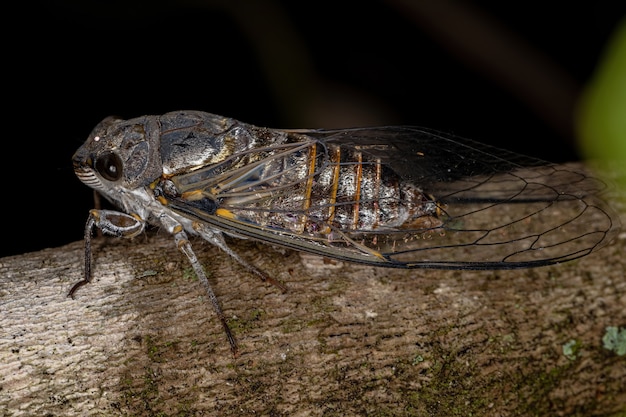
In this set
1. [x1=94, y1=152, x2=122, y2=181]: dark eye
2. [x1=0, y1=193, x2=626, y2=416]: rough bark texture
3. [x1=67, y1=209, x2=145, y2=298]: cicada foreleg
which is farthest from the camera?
[x1=94, y1=152, x2=122, y2=181]: dark eye

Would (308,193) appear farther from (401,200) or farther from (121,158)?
(121,158)

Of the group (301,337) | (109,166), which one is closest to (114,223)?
(109,166)

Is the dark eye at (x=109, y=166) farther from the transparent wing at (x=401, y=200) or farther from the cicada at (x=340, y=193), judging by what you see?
the transparent wing at (x=401, y=200)

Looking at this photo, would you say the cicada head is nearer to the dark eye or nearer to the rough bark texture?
the dark eye

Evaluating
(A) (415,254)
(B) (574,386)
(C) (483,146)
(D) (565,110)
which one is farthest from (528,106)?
(B) (574,386)

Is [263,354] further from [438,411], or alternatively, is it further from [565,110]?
[565,110]

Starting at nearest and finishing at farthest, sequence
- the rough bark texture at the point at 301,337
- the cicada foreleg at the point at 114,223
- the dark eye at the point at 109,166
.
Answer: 1. the rough bark texture at the point at 301,337
2. the cicada foreleg at the point at 114,223
3. the dark eye at the point at 109,166

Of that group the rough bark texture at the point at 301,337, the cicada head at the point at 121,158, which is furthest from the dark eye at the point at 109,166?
the rough bark texture at the point at 301,337

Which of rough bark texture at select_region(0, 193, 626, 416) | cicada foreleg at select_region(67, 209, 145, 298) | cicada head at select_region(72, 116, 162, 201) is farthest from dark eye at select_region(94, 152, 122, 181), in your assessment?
rough bark texture at select_region(0, 193, 626, 416)
